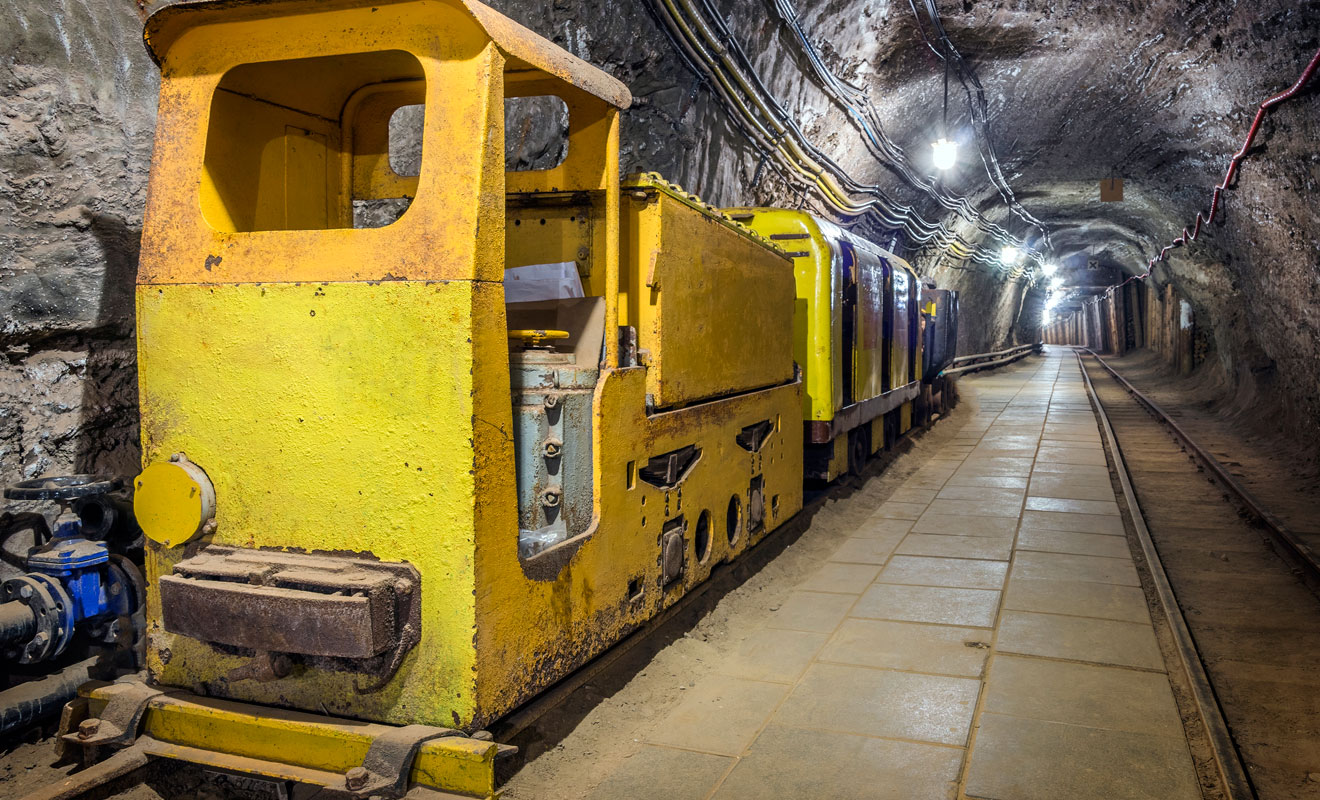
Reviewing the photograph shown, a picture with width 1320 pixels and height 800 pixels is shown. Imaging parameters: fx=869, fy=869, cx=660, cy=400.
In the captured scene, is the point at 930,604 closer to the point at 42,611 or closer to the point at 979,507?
the point at 979,507

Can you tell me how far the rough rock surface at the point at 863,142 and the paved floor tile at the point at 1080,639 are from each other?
446cm

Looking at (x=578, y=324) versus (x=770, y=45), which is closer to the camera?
(x=578, y=324)

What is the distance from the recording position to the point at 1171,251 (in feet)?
62.3

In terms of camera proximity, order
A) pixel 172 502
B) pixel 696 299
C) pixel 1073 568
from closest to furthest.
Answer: pixel 172 502 → pixel 696 299 → pixel 1073 568

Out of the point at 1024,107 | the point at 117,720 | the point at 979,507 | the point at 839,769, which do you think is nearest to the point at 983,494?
the point at 979,507

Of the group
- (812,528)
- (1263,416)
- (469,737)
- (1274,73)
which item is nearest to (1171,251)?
(1263,416)

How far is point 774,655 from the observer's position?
176 inches

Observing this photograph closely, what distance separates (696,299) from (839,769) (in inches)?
83.5

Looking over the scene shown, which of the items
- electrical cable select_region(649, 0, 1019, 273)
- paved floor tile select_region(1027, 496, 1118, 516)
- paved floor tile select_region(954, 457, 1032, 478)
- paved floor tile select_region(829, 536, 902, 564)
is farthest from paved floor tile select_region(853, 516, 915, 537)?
electrical cable select_region(649, 0, 1019, 273)

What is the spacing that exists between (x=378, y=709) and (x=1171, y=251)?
20.7 m

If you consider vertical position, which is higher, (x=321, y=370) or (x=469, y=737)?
(x=321, y=370)

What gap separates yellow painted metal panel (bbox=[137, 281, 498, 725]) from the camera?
8.17ft

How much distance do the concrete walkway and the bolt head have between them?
0.98m

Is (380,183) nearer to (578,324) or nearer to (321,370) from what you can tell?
(578,324)
